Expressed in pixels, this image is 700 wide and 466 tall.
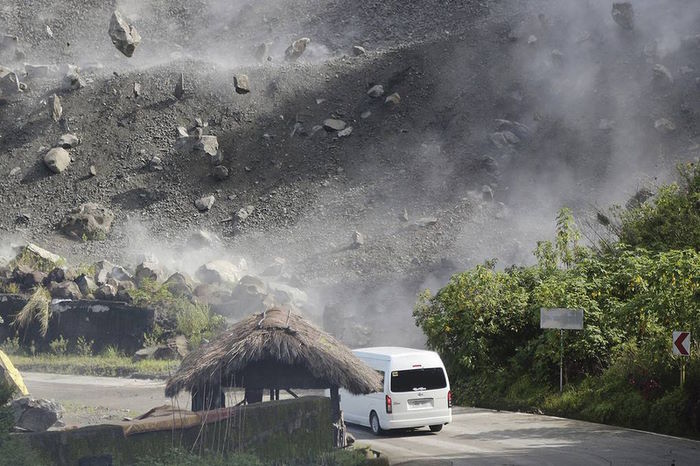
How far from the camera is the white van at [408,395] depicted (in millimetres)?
22047

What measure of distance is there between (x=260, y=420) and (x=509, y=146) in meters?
42.2

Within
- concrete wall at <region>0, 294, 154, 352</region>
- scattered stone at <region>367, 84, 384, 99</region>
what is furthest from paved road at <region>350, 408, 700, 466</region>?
scattered stone at <region>367, 84, 384, 99</region>

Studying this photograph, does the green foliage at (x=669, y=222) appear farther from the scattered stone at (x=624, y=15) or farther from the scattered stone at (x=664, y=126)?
the scattered stone at (x=624, y=15)

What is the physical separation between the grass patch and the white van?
12.6 metres

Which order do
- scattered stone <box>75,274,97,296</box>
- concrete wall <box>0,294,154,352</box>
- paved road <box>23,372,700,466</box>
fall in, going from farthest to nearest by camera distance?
scattered stone <box>75,274,97,296</box>, concrete wall <box>0,294,154,352</box>, paved road <box>23,372,700,466</box>

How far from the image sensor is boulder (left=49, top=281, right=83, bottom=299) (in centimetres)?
3903

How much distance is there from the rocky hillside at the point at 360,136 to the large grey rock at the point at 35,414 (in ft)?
80.2

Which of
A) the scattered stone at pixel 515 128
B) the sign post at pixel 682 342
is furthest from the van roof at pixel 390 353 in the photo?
the scattered stone at pixel 515 128

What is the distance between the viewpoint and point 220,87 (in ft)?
206

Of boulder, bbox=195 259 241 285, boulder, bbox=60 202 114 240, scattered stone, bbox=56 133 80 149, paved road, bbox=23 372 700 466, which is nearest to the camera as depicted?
paved road, bbox=23 372 700 466

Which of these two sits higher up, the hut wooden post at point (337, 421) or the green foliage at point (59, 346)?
the green foliage at point (59, 346)

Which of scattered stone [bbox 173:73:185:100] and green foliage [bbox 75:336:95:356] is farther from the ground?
scattered stone [bbox 173:73:185:100]

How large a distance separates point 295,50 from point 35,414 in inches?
1982

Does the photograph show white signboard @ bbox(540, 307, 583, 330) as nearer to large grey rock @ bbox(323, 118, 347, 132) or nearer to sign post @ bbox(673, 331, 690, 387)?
sign post @ bbox(673, 331, 690, 387)
